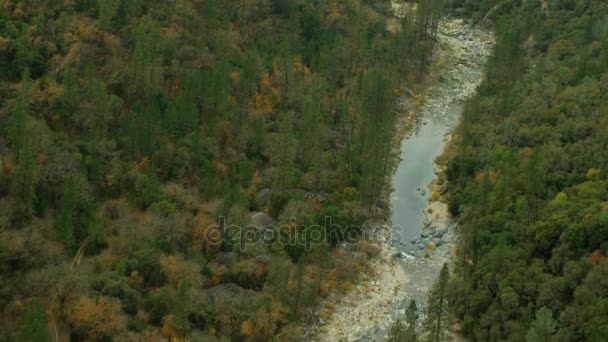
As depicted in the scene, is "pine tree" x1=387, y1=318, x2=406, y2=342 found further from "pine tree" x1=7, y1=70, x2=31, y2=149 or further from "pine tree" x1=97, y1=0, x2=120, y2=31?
"pine tree" x1=97, y1=0, x2=120, y2=31

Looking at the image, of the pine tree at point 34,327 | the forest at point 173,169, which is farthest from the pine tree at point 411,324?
the pine tree at point 34,327

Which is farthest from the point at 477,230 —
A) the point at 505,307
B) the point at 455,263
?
the point at 505,307

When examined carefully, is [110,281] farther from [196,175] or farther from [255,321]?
[196,175]

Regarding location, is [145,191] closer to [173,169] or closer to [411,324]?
[173,169]

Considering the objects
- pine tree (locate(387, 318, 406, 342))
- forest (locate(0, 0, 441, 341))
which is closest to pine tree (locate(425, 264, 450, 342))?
pine tree (locate(387, 318, 406, 342))

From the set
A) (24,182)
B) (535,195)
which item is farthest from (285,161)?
(24,182)

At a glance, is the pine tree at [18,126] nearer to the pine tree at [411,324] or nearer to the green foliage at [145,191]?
the green foliage at [145,191]
